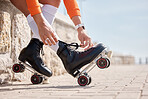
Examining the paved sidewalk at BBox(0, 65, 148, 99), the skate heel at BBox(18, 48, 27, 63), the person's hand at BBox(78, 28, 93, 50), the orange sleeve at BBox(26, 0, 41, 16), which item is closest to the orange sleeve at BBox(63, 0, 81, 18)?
the person's hand at BBox(78, 28, 93, 50)

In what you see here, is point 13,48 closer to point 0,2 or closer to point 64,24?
point 0,2

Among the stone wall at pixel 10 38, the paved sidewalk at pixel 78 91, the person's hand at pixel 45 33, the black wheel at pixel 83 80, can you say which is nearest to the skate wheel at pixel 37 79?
the paved sidewalk at pixel 78 91

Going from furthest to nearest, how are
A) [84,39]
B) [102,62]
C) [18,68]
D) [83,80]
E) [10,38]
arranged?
[10,38] → [18,68] → [84,39] → [83,80] → [102,62]

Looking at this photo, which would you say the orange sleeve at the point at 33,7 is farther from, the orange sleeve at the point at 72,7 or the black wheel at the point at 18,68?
the black wheel at the point at 18,68

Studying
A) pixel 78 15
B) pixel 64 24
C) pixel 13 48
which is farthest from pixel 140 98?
pixel 64 24

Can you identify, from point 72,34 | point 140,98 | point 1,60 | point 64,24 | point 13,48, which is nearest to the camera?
point 140,98

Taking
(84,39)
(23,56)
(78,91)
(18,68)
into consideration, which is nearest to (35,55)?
(23,56)

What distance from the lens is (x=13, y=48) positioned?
2594mm

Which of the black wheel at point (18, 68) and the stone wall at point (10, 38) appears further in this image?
the stone wall at point (10, 38)

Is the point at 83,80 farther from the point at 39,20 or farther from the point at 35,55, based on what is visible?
the point at 39,20

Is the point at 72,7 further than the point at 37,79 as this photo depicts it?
No

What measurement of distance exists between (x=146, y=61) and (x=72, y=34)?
19443mm

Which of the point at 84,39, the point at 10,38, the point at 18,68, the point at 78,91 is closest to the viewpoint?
the point at 78,91

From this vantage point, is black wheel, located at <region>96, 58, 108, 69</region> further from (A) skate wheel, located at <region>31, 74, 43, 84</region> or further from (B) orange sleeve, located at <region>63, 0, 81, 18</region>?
(A) skate wheel, located at <region>31, 74, 43, 84</region>
